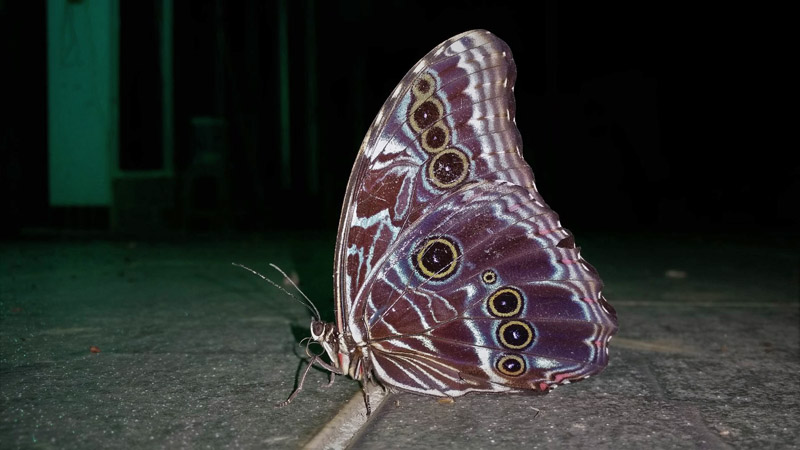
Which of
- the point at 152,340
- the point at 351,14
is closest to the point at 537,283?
the point at 152,340

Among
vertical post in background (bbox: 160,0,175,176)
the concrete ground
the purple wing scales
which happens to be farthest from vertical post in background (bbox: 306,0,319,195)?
the purple wing scales

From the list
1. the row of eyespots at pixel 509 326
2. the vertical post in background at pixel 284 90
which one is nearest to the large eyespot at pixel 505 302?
the row of eyespots at pixel 509 326

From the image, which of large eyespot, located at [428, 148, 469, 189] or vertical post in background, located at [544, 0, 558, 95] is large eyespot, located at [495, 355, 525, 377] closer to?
large eyespot, located at [428, 148, 469, 189]

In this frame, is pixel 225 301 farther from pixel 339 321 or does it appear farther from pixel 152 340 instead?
pixel 339 321

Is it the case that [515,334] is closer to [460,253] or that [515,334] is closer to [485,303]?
[485,303]

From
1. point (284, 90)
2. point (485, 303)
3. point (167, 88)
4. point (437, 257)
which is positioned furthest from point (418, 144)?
point (284, 90)

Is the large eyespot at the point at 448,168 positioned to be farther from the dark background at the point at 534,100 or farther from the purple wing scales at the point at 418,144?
the dark background at the point at 534,100
